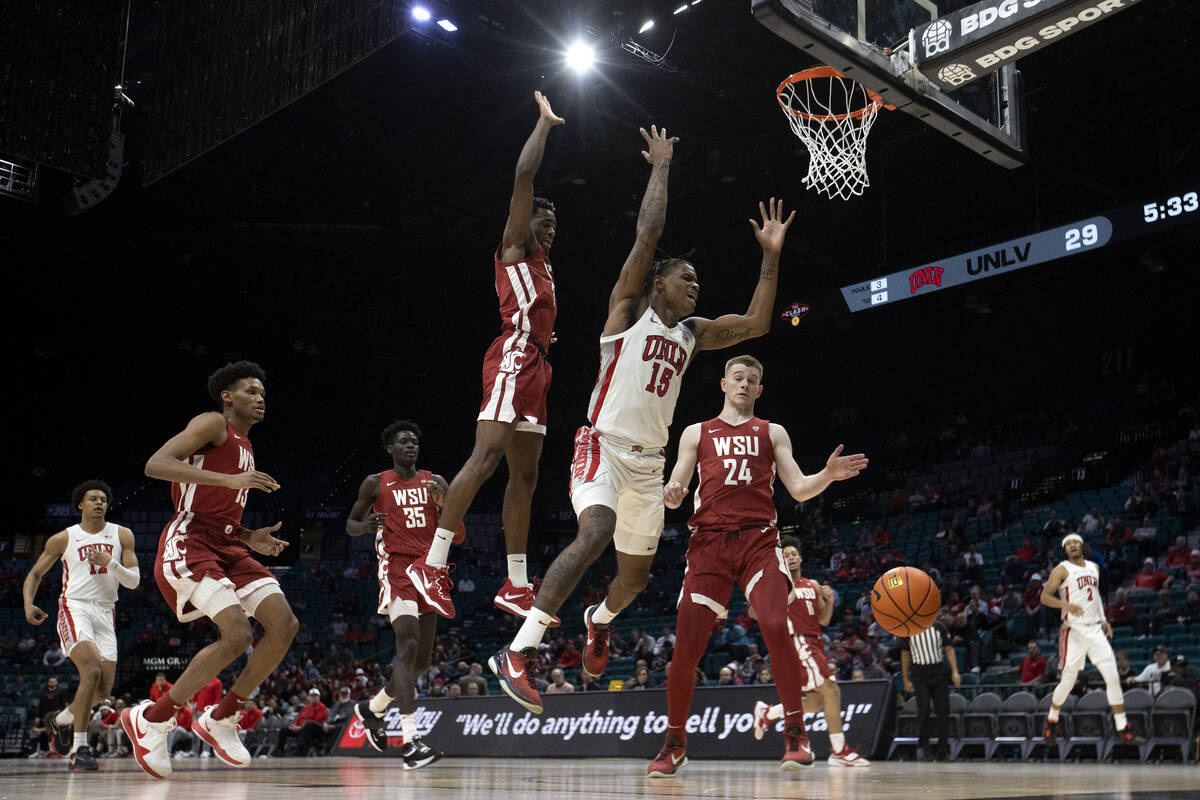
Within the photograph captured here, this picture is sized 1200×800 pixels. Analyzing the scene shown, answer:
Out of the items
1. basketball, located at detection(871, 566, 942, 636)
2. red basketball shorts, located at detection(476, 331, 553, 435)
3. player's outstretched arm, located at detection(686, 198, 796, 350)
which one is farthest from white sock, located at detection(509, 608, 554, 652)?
basketball, located at detection(871, 566, 942, 636)

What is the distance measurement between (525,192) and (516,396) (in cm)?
106

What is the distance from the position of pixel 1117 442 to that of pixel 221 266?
59.5 ft

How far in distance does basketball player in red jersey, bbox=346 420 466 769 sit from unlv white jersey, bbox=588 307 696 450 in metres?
2.31

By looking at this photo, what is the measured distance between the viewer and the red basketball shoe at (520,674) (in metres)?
5.09

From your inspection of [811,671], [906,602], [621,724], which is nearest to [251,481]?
[811,671]

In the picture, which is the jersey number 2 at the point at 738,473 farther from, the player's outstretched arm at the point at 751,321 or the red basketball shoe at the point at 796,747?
the red basketball shoe at the point at 796,747

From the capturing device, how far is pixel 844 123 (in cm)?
1096

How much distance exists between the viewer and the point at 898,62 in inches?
283

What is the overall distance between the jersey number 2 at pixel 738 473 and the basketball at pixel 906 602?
10.3 feet

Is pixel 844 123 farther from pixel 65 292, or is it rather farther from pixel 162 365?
pixel 162 365

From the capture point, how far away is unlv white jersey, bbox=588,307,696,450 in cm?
569

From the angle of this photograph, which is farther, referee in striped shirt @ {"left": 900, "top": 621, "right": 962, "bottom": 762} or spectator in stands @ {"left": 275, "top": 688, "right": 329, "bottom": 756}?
spectator in stands @ {"left": 275, "top": 688, "right": 329, "bottom": 756}

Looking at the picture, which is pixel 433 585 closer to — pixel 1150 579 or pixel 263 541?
pixel 263 541

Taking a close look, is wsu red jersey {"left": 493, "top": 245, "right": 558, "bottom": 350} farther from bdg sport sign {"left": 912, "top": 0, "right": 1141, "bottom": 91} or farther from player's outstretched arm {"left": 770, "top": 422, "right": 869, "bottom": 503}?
bdg sport sign {"left": 912, "top": 0, "right": 1141, "bottom": 91}
